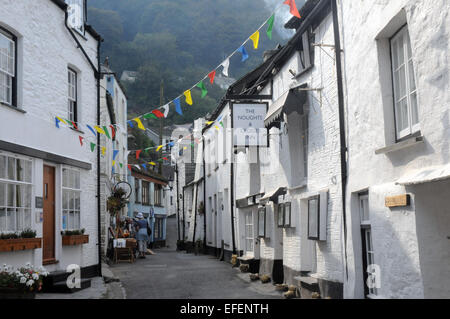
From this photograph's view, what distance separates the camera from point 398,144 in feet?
21.2

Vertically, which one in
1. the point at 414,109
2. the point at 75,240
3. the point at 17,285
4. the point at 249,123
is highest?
the point at 249,123

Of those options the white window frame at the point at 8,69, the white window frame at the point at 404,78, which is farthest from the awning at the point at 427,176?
the white window frame at the point at 8,69

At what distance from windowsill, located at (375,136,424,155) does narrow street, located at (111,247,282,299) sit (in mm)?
4898

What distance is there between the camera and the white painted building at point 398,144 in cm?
578

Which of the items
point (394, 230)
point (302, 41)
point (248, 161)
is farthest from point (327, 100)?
point (248, 161)

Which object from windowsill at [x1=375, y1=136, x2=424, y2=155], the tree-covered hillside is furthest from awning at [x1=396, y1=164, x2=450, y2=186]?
the tree-covered hillside

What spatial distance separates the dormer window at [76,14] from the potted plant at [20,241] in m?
5.48

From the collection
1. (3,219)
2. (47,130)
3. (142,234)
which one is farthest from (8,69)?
(142,234)

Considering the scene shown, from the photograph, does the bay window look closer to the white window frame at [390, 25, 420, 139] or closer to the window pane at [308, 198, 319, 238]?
the window pane at [308, 198, 319, 238]

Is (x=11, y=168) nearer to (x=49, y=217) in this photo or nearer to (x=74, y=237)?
(x=49, y=217)

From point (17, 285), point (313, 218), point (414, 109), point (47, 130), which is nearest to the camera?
point (414, 109)

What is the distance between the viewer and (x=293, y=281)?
37.3ft

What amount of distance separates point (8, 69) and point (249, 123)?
5650mm

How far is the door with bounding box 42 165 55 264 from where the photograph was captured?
12262 millimetres
